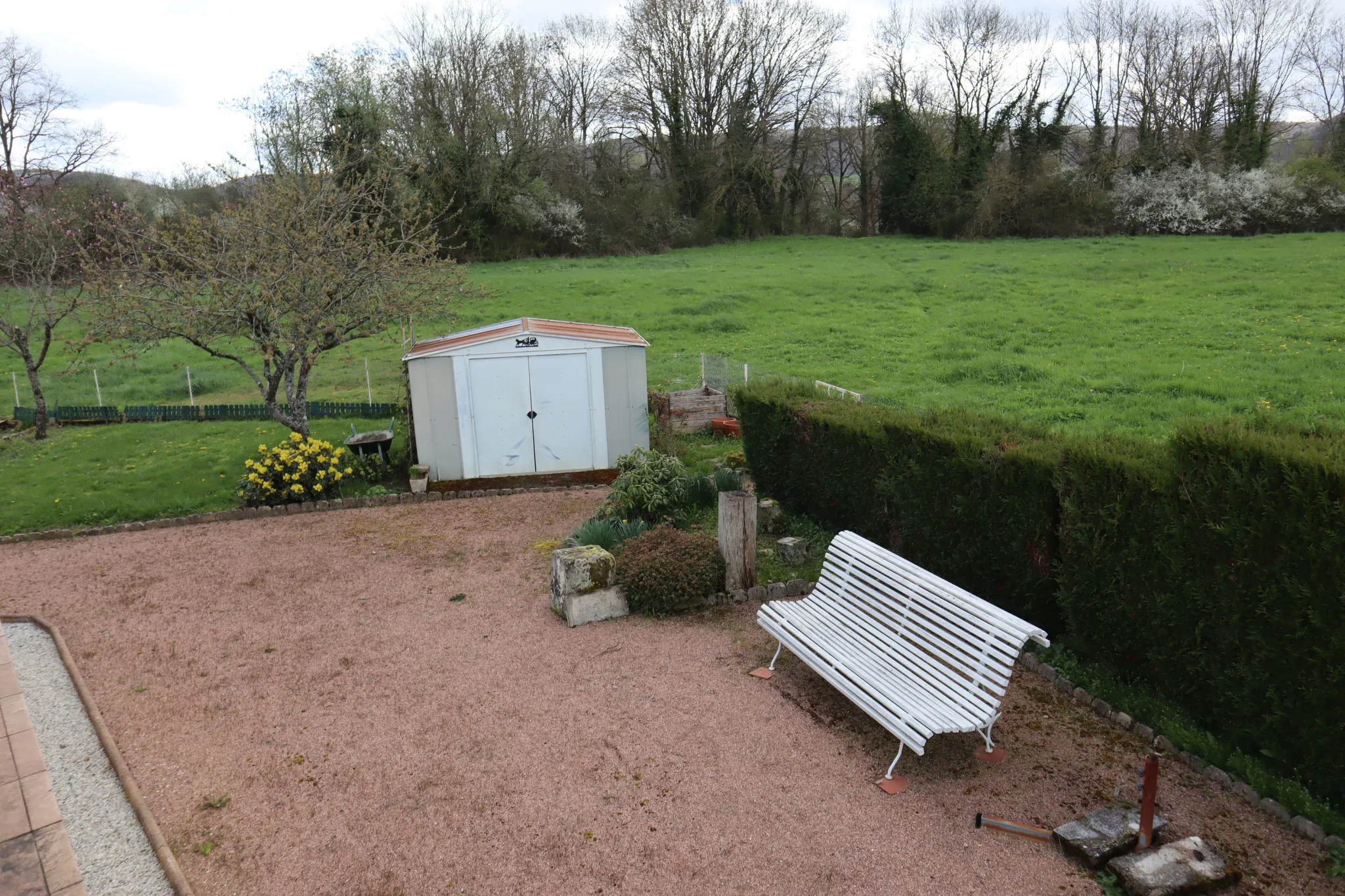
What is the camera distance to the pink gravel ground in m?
4.22

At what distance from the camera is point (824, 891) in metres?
4.02

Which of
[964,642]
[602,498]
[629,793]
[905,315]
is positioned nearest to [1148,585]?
[964,642]

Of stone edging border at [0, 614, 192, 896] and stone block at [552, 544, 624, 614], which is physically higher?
stone block at [552, 544, 624, 614]

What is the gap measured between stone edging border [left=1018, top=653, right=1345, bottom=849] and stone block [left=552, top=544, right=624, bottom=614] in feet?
11.8

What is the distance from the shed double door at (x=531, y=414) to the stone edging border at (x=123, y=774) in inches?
229

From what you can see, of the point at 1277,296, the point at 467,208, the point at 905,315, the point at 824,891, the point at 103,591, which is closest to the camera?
the point at 824,891

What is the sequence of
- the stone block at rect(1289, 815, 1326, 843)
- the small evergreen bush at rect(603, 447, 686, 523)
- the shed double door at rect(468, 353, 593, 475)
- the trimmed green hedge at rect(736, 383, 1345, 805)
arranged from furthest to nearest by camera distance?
the shed double door at rect(468, 353, 593, 475)
the small evergreen bush at rect(603, 447, 686, 523)
the trimmed green hedge at rect(736, 383, 1345, 805)
the stone block at rect(1289, 815, 1326, 843)

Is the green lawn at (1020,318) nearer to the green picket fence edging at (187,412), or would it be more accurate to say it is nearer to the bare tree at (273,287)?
the green picket fence edging at (187,412)

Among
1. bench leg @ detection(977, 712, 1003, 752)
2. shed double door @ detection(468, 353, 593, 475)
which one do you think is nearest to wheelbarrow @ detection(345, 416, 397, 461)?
shed double door @ detection(468, 353, 593, 475)

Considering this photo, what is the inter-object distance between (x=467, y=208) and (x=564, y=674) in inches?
1350

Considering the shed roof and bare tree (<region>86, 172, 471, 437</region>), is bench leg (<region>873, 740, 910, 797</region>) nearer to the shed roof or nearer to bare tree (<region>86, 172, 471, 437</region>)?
the shed roof

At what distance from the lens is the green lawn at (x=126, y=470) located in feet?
37.2

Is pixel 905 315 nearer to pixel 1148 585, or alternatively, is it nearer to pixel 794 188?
pixel 1148 585

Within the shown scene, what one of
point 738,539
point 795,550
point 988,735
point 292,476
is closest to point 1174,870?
point 988,735
